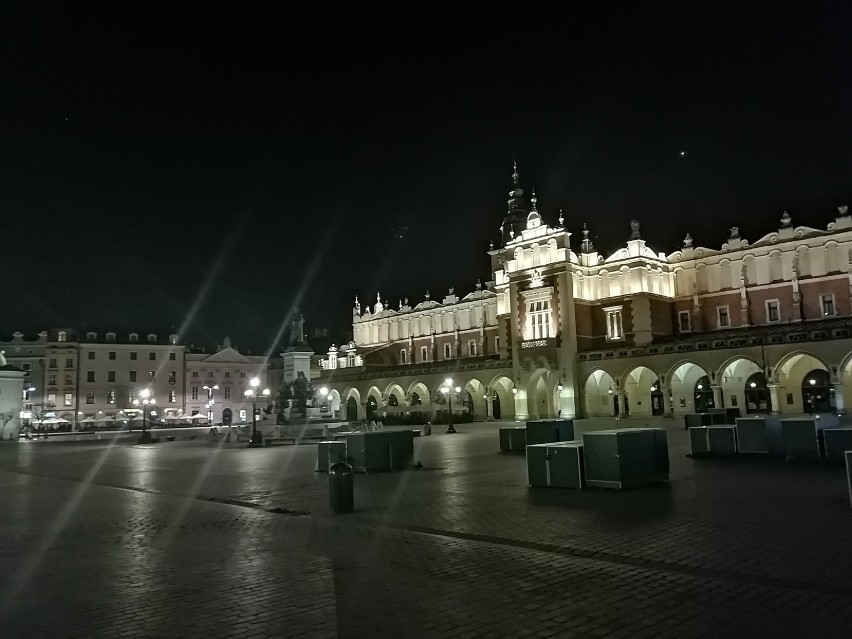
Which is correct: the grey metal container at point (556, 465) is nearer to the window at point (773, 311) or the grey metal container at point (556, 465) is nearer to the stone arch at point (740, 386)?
the stone arch at point (740, 386)

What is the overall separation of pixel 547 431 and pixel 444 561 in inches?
474

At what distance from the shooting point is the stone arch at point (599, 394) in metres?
54.4

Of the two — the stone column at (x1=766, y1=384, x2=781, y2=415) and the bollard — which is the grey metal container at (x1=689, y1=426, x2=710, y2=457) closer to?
the bollard

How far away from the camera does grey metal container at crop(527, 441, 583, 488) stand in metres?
14.0

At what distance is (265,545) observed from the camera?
373 inches

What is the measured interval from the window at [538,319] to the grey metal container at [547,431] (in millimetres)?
37678

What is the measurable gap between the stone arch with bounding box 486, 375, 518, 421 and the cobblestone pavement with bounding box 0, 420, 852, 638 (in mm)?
45871

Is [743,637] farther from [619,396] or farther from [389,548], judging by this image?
[619,396]

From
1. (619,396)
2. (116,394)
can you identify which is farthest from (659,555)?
(116,394)

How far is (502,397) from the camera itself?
210 ft

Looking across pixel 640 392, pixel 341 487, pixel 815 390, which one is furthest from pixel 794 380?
pixel 341 487

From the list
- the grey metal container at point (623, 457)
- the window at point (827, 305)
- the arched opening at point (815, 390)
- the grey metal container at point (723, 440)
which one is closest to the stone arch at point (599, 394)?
the arched opening at point (815, 390)

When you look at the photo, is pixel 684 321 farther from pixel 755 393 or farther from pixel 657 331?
pixel 755 393

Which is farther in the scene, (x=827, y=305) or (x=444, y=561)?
(x=827, y=305)
